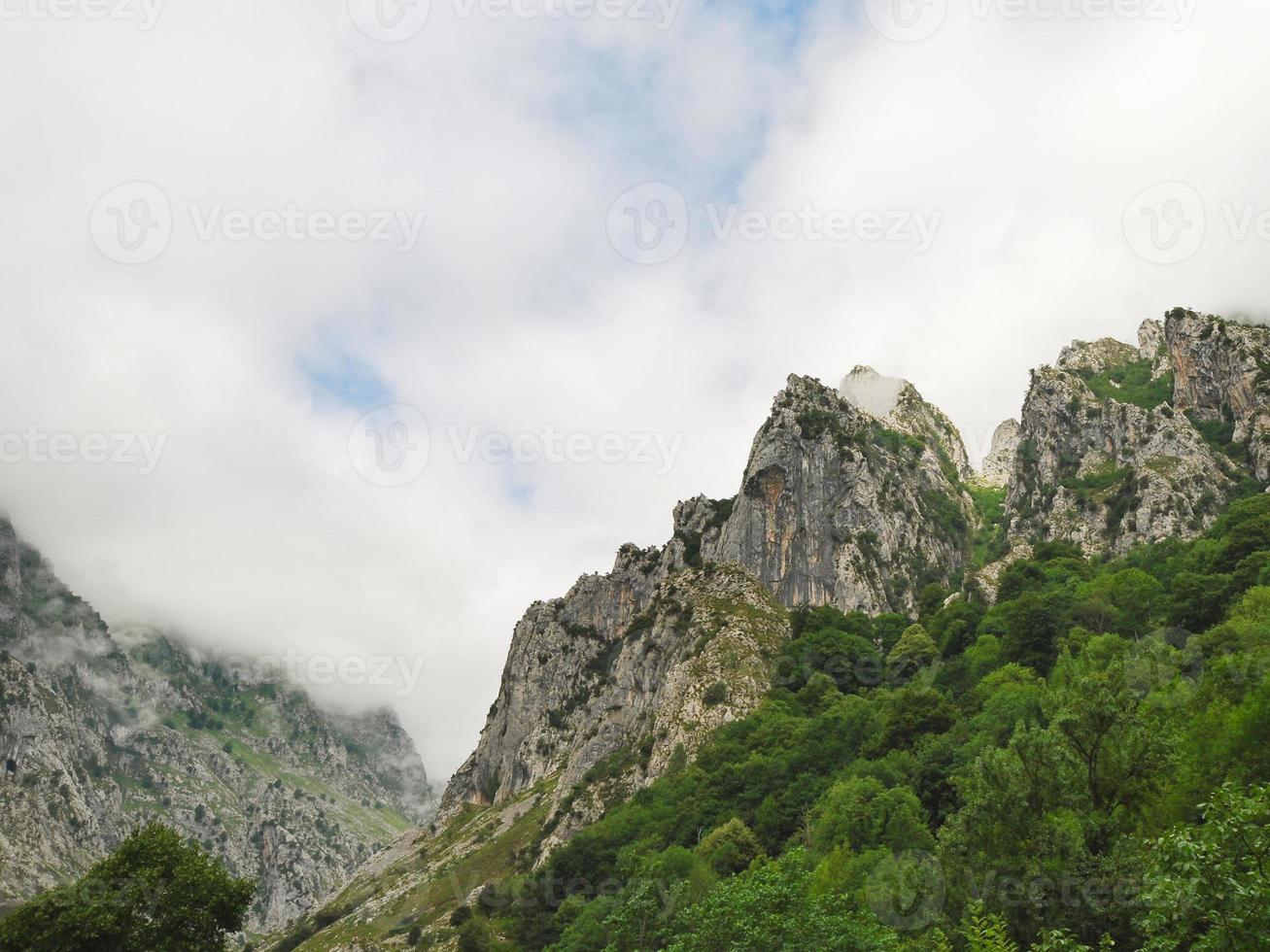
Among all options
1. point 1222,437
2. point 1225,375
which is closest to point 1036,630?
point 1222,437

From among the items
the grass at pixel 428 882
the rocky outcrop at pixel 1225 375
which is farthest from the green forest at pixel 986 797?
the rocky outcrop at pixel 1225 375

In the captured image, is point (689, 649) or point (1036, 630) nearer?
point (1036, 630)

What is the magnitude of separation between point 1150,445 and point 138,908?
15403cm

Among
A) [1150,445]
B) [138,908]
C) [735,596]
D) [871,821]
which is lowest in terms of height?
[871,821]

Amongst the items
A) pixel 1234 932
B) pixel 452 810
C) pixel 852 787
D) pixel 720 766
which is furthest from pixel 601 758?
pixel 1234 932

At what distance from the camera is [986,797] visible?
126ft

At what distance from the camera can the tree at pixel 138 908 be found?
45.6 m

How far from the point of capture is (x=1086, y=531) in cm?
14925

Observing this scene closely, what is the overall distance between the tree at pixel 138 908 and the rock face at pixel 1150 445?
429 feet

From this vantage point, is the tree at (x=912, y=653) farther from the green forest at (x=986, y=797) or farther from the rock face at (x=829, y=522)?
the rock face at (x=829, y=522)

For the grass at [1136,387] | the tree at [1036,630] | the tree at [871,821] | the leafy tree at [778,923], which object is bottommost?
the leafy tree at [778,923]

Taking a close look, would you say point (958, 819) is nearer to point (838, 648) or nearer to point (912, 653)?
point (912, 653)

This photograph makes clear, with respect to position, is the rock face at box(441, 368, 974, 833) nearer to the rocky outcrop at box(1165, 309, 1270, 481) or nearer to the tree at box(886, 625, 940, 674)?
the tree at box(886, 625, 940, 674)

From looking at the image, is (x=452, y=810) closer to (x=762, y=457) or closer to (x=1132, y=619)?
(x=762, y=457)
